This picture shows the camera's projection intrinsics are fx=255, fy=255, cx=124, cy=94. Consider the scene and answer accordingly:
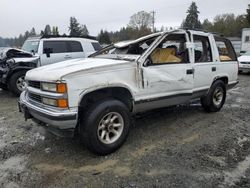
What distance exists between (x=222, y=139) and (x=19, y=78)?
240 inches

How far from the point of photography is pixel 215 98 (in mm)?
6051

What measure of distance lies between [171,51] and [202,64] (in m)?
0.78

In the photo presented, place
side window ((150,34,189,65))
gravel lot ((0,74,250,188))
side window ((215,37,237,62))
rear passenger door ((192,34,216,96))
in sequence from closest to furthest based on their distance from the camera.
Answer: gravel lot ((0,74,250,188))
side window ((150,34,189,65))
rear passenger door ((192,34,216,96))
side window ((215,37,237,62))

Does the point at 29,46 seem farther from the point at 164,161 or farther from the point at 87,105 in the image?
the point at 164,161

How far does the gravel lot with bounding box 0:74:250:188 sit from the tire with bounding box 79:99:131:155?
0.60 feet

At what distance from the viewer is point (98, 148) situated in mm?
3705

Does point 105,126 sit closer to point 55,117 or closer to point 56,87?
point 55,117

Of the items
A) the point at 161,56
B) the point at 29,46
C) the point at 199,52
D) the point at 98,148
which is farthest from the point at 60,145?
the point at 29,46

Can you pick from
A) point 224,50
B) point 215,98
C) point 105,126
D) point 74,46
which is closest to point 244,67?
point 224,50

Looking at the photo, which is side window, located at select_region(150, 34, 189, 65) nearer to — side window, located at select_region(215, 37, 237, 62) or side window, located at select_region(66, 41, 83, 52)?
side window, located at select_region(215, 37, 237, 62)

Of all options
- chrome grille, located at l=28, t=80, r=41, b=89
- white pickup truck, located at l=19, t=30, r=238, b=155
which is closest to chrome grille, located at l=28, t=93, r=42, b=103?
white pickup truck, located at l=19, t=30, r=238, b=155

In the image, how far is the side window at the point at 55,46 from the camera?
9.09 metres

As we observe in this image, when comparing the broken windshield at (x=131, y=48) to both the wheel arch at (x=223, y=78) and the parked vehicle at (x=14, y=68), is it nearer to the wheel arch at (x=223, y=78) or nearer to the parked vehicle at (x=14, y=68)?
the wheel arch at (x=223, y=78)

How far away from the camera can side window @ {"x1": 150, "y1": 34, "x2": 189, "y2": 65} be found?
4500mm
